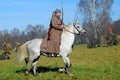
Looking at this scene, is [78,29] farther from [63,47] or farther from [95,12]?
[95,12]

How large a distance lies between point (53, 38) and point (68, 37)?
0.65m

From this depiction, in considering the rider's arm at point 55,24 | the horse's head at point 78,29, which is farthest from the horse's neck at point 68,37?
the rider's arm at point 55,24

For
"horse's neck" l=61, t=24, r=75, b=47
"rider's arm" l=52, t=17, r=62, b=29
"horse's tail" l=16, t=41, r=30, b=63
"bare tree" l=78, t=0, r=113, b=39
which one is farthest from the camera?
"bare tree" l=78, t=0, r=113, b=39

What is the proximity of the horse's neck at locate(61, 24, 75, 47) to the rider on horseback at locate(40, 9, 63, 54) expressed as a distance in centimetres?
24

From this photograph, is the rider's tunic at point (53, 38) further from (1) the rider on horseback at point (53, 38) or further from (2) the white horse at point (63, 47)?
(2) the white horse at point (63, 47)

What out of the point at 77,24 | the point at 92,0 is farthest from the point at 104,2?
the point at 77,24

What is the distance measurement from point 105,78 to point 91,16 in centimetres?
5166

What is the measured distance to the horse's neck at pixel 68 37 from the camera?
13.2 m

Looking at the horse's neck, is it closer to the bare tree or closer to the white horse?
the white horse

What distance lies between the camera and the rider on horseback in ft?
42.7

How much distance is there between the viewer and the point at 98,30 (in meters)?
65.4

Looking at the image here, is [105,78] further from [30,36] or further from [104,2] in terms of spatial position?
[30,36]

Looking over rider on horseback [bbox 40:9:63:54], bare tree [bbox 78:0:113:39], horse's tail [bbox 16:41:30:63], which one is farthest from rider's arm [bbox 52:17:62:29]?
bare tree [bbox 78:0:113:39]

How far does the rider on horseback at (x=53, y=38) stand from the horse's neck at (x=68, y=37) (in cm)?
24
